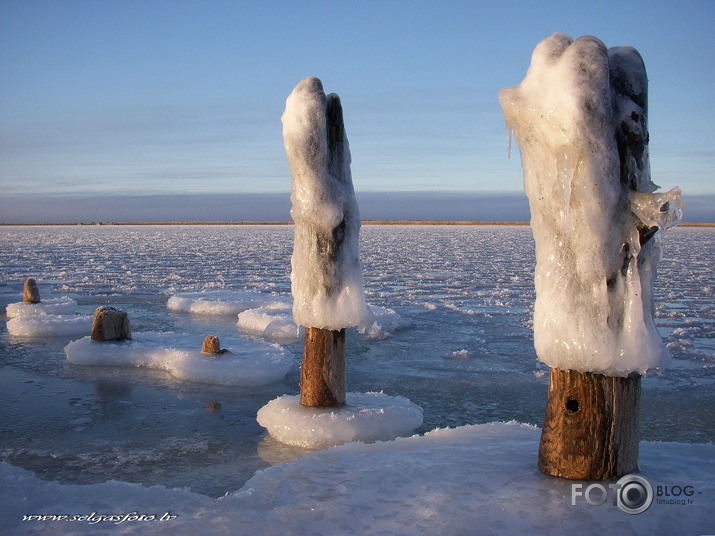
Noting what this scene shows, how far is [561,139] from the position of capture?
11.6 ft

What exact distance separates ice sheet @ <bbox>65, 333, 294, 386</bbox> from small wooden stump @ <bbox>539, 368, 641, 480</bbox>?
417 cm

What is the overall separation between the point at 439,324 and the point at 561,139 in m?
7.59

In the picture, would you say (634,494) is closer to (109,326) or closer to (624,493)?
(624,493)

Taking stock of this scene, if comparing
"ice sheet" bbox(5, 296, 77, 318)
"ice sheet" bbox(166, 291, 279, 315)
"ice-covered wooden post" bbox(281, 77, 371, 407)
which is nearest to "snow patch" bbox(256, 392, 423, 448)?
"ice-covered wooden post" bbox(281, 77, 371, 407)

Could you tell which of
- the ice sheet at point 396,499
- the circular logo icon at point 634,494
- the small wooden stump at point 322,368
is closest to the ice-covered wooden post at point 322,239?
the small wooden stump at point 322,368

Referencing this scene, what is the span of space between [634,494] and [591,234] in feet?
4.82

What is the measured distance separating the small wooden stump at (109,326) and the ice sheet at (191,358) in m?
0.14

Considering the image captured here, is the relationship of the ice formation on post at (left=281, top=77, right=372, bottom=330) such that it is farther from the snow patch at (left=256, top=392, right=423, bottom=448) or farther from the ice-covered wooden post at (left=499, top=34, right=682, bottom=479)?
the ice-covered wooden post at (left=499, top=34, right=682, bottom=479)

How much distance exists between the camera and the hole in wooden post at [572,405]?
3.73 m

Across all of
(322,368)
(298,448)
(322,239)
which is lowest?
(298,448)

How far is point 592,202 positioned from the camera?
11.5 ft

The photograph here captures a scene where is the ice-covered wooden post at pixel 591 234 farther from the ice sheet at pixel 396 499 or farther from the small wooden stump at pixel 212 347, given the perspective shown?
the small wooden stump at pixel 212 347

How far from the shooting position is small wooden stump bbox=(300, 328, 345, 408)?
18.6ft

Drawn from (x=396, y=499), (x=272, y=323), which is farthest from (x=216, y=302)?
(x=396, y=499)
